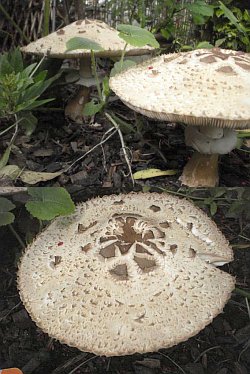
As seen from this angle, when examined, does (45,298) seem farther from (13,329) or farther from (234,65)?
(234,65)

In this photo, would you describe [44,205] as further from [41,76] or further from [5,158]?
[41,76]

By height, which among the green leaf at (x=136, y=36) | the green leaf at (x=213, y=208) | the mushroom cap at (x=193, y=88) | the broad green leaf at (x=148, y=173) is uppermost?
the green leaf at (x=136, y=36)

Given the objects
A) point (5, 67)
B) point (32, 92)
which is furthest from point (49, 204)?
point (5, 67)

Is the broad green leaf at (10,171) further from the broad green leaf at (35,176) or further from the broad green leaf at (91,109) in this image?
the broad green leaf at (91,109)

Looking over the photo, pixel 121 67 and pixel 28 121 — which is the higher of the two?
pixel 121 67

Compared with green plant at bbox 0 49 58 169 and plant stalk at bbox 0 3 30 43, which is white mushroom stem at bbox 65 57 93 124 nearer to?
green plant at bbox 0 49 58 169

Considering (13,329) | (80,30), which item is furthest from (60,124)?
(13,329)

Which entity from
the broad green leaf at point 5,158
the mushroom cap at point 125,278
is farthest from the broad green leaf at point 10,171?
the mushroom cap at point 125,278
